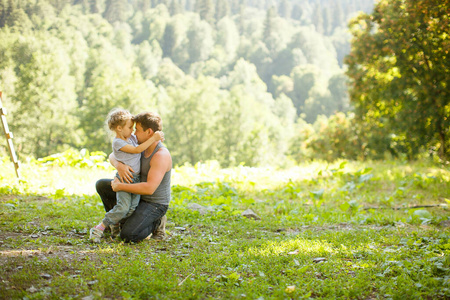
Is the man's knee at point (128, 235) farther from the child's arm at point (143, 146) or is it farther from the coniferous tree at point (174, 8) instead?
the coniferous tree at point (174, 8)

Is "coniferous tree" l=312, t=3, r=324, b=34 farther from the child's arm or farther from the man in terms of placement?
the child's arm

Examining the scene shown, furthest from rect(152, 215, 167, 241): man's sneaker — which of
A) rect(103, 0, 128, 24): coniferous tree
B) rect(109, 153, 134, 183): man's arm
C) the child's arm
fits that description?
rect(103, 0, 128, 24): coniferous tree

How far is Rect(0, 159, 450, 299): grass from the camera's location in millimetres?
3248

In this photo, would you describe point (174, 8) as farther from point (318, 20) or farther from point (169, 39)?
point (318, 20)

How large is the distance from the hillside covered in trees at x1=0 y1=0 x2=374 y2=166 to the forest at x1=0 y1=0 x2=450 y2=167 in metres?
0.17

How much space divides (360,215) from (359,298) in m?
3.73

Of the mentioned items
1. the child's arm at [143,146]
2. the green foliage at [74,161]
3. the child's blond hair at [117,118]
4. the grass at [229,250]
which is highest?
the child's blond hair at [117,118]

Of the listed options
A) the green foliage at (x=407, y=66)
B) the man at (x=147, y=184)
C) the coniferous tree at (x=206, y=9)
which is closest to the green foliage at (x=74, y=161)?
the man at (x=147, y=184)

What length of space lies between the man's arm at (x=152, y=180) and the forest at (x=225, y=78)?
8099mm

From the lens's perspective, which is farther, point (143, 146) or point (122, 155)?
point (122, 155)

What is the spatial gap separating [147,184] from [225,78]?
8654cm

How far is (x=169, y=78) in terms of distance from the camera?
71.1 metres

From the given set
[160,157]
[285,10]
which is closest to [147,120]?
[160,157]

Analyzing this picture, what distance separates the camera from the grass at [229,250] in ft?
10.7
